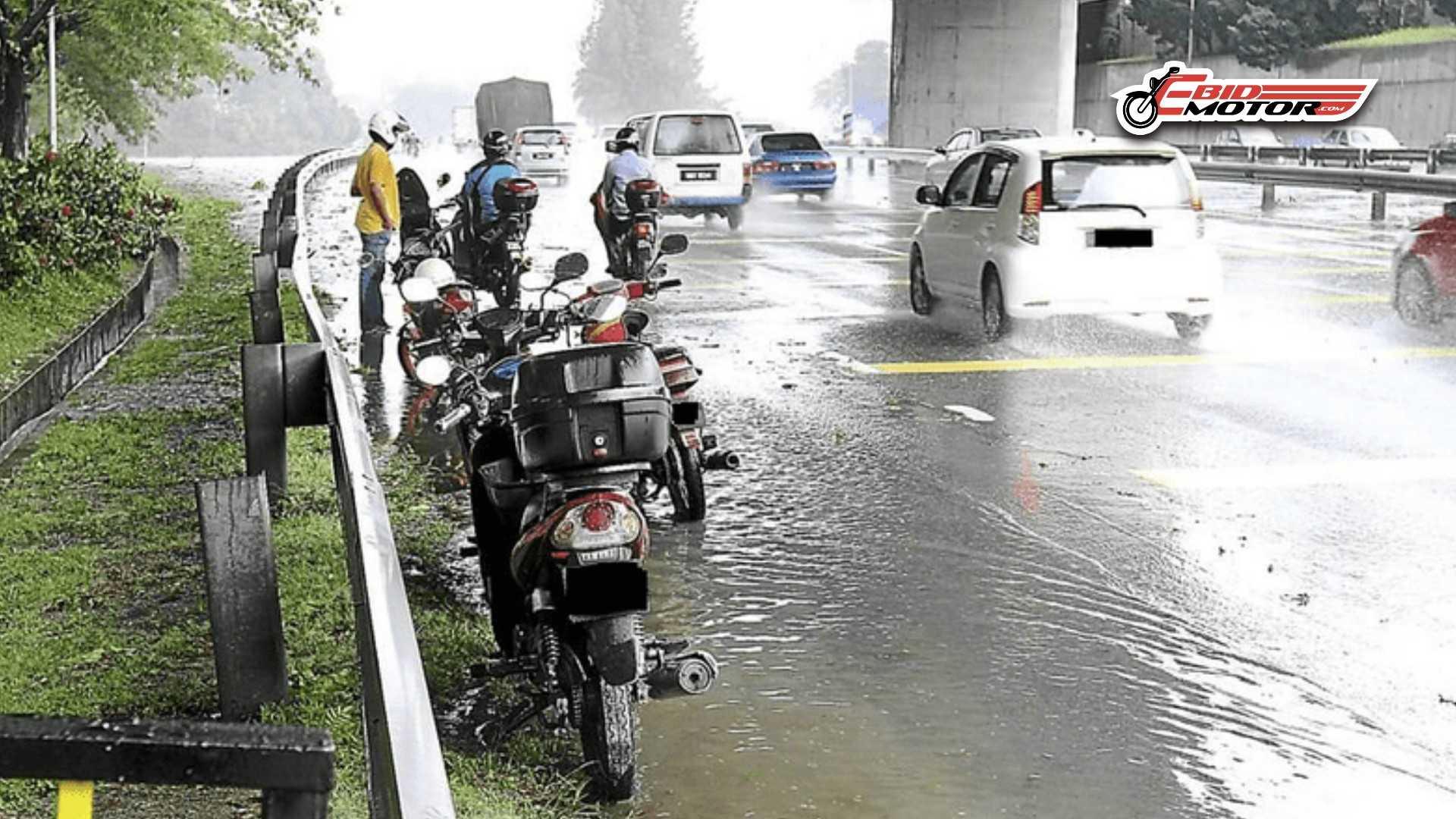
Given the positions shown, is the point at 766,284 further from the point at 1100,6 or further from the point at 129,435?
the point at 1100,6

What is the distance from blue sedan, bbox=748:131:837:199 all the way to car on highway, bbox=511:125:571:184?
10.4 m

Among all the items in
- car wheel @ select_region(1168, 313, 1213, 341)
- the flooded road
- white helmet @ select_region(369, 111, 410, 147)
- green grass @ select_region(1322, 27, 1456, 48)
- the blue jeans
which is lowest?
the flooded road

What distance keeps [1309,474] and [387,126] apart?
755cm

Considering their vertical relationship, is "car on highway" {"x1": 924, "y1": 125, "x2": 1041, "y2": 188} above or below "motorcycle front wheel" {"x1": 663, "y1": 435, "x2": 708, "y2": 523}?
above

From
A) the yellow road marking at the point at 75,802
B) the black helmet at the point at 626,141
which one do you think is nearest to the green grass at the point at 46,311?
the black helmet at the point at 626,141

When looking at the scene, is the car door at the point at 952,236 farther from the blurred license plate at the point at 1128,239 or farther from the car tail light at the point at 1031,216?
the blurred license plate at the point at 1128,239

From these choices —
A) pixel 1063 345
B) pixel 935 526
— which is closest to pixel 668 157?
pixel 1063 345

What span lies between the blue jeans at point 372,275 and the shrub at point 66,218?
10.8 feet

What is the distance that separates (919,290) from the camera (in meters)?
17.0

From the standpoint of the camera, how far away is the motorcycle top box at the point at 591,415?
5125 millimetres

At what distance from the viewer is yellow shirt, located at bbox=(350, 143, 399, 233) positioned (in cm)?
1438

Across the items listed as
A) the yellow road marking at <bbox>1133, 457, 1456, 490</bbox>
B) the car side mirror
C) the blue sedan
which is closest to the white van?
the blue sedan

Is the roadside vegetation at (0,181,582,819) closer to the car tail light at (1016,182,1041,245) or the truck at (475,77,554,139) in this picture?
the car tail light at (1016,182,1041,245)

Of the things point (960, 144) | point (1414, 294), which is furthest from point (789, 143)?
point (1414, 294)
